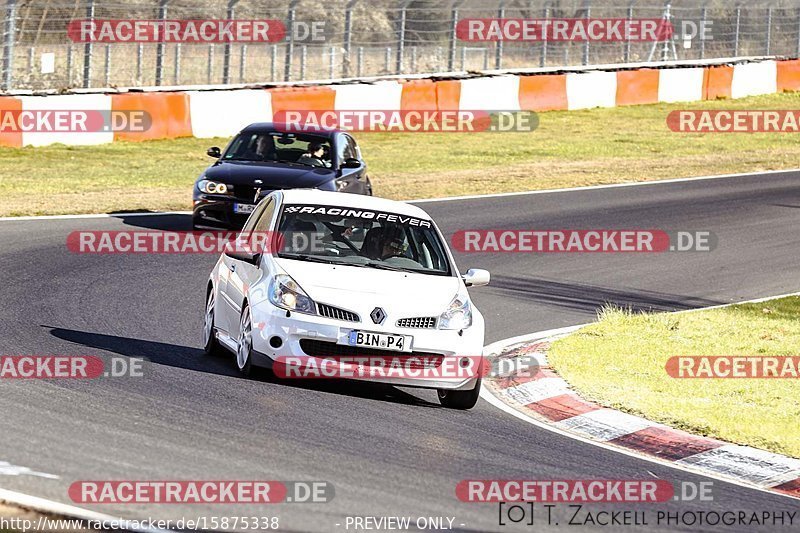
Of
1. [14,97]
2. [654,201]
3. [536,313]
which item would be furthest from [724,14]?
[536,313]

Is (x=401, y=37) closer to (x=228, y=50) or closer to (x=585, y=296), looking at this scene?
(x=228, y=50)

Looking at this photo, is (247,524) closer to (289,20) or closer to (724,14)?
(289,20)

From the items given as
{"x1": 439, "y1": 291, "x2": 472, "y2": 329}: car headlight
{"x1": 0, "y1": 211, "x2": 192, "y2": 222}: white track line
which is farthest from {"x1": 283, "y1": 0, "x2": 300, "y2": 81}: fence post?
{"x1": 439, "y1": 291, "x2": 472, "y2": 329}: car headlight

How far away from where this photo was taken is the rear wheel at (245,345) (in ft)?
33.5

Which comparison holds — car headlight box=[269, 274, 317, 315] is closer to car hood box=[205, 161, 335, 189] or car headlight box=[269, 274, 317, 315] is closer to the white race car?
the white race car

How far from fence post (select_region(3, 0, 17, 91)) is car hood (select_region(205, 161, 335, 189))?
9.36 meters

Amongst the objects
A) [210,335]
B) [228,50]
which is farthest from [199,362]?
[228,50]

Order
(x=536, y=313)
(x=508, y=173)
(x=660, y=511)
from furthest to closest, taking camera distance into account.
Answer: (x=508, y=173)
(x=536, y=313)
(x=660, y=511)

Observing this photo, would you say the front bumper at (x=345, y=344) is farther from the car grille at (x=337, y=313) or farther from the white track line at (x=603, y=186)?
the white track line at (x=603, y=186)

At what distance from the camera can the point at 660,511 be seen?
7.52 meters

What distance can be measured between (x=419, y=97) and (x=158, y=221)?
1221 cm

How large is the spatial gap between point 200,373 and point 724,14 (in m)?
34.0

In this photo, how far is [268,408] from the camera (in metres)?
9.16

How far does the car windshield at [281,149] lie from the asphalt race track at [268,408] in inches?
77.5
